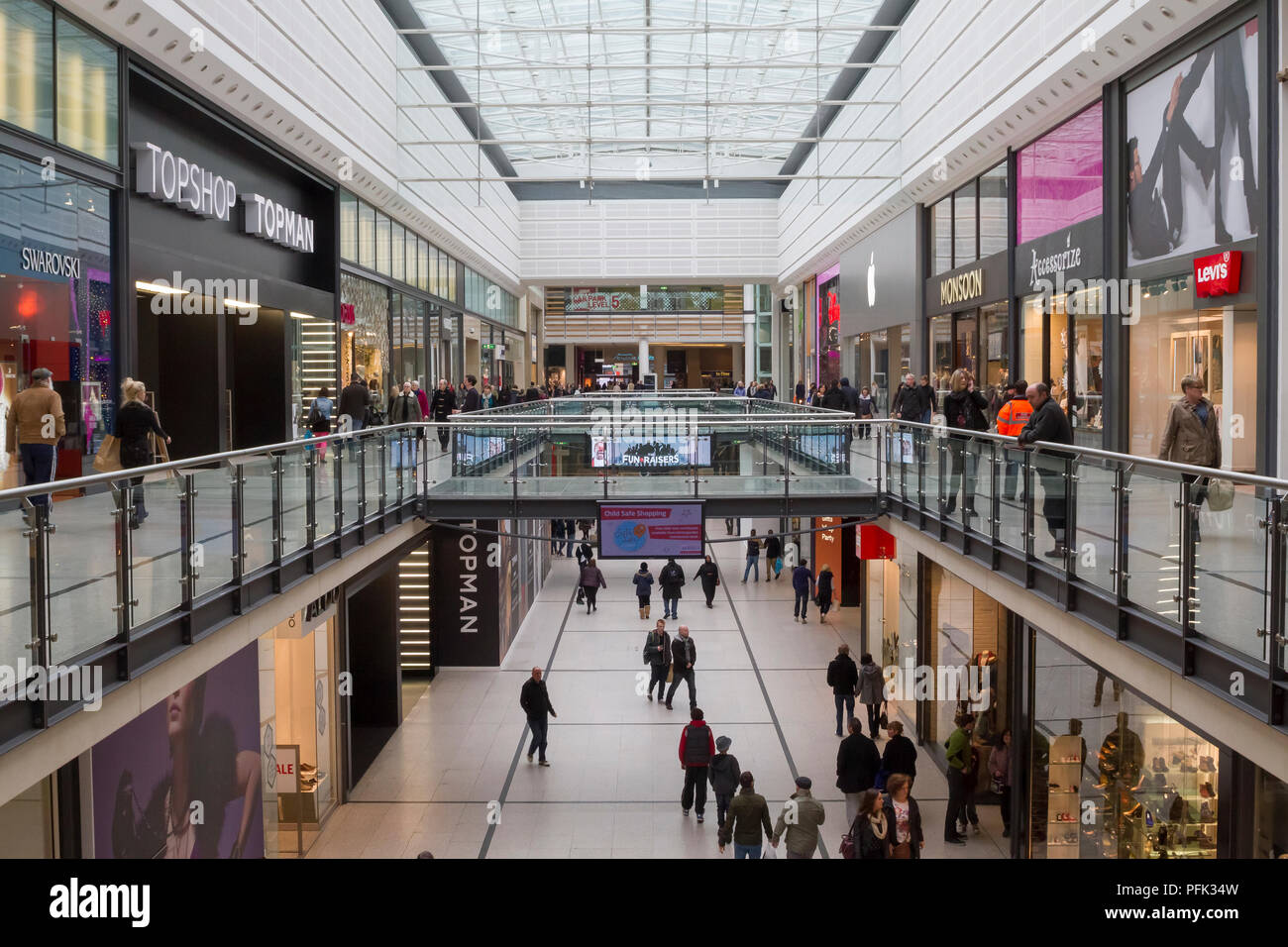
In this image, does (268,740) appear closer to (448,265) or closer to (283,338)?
(283,338)

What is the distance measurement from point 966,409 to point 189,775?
29.9 feet

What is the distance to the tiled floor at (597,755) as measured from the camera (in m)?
13.2

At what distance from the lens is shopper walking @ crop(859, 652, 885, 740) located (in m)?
16.4

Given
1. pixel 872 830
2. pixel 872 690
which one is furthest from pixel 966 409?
pixel 872 830

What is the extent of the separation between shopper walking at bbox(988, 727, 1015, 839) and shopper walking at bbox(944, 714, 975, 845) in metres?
0.32

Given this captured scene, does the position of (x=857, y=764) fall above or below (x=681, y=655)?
below

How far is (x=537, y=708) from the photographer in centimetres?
1529

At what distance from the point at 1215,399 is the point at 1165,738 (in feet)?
17.3

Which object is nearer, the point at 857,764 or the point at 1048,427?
the point at 1048,427

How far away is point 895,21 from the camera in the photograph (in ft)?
82.4

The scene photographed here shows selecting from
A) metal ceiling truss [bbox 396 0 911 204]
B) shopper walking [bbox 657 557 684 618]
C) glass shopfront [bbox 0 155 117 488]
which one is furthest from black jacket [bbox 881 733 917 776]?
metal ceiling truss [bbox 396 0 911 204]

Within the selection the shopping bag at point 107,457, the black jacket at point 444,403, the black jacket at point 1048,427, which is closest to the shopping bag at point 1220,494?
the black jacket at point 1048,427

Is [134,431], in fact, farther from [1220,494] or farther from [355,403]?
[1220,494]
